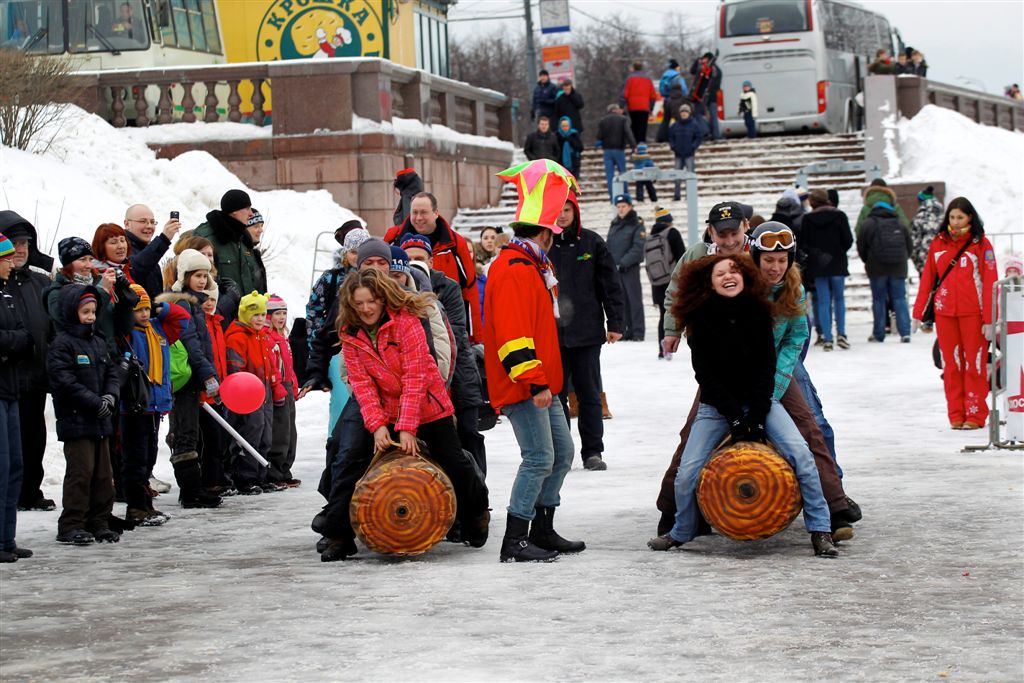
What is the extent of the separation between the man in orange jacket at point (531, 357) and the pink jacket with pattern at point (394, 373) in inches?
13.2

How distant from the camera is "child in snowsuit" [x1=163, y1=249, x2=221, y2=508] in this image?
10375 millimetres

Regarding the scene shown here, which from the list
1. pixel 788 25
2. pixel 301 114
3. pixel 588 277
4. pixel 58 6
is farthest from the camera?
pixel 788 25

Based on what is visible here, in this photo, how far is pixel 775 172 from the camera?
32625 millimetres

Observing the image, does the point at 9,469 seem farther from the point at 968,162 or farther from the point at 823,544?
the point at 968,162

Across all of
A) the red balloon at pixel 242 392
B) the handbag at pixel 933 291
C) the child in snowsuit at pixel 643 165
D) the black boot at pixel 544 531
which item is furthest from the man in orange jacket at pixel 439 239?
the child in snowsuit at pixel 643 165

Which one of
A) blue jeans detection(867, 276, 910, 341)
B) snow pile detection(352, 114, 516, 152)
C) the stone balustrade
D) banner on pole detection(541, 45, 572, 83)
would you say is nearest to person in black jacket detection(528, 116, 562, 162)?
snow pile detection(352, 114, 516, 152)

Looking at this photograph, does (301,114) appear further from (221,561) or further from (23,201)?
(221,561)

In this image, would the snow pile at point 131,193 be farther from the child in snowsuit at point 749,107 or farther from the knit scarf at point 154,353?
the child in snowsuit at point 749,107

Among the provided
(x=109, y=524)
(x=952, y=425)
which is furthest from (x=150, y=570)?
(x=952, y=425)

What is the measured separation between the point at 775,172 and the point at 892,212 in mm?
11430

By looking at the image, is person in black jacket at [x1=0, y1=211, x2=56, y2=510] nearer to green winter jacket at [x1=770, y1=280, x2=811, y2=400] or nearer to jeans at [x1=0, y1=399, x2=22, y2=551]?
jeans at [x1=0, y1=399, x2=22, y2=551]

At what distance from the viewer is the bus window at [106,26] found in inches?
1206

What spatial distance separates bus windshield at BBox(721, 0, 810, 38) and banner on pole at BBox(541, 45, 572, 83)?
460 cm

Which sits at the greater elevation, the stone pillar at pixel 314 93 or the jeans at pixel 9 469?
the stone pillar at pixel 314 93
